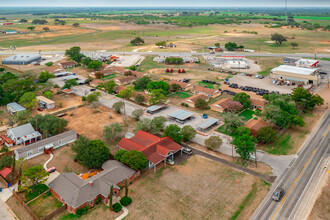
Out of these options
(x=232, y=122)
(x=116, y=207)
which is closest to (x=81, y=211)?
(x=116, y=207)

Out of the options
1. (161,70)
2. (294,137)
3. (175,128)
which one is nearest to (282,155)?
(294,137)

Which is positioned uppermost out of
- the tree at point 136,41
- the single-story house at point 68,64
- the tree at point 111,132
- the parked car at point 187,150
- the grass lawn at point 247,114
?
the tree at point 136,41

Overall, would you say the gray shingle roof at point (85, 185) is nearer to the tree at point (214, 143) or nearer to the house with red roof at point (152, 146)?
the house with red roof at point (152, 146)

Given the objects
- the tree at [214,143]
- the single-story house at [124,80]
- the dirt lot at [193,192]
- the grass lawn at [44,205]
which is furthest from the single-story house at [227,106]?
the grass lawn at [44,205]

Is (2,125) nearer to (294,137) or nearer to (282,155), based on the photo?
(282,155)

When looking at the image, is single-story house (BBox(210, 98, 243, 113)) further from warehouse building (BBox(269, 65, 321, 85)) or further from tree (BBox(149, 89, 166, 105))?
warehouse building (BBox(269, 65, 321, 85))

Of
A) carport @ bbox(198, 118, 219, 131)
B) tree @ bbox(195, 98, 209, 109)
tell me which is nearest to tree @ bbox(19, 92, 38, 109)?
tree @ bbox(195, 98, 209, 109)
